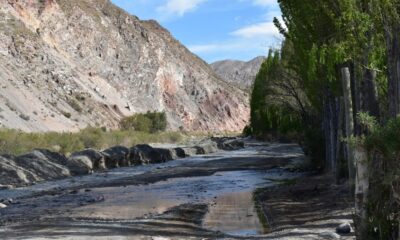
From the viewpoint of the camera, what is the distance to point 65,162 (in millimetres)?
33562

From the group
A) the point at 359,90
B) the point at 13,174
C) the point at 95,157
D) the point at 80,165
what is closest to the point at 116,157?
the point at 95,157

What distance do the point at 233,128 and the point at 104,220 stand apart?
111 metres

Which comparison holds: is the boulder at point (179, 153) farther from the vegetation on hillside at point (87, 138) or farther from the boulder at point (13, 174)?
A: the boulder at point (13, 174)

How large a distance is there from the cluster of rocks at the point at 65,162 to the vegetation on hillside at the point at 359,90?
13.0m

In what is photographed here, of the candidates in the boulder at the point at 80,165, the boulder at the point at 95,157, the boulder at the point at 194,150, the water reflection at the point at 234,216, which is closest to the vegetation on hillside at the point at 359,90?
the water reflection at the point at 234,216

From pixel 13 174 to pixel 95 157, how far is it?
29.0 ft

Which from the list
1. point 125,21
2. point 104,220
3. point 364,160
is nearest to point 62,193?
point 104,220

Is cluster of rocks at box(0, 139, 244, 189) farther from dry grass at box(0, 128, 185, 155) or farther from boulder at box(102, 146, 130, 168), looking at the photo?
dry grass at box(0, 128, 185, 155)

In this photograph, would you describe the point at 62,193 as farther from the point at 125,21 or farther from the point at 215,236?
the point at 125,21

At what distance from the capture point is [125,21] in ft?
327

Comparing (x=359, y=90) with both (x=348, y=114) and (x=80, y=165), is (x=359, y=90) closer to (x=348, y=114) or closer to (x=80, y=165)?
(x=348, y=114)

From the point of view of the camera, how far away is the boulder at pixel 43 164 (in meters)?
29.7

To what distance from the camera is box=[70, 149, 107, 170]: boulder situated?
3556 centimetres

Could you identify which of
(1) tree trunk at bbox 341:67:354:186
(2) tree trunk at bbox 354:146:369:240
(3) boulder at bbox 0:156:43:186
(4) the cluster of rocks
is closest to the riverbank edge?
(1) tree trunk at bbox 341:67:354:186
